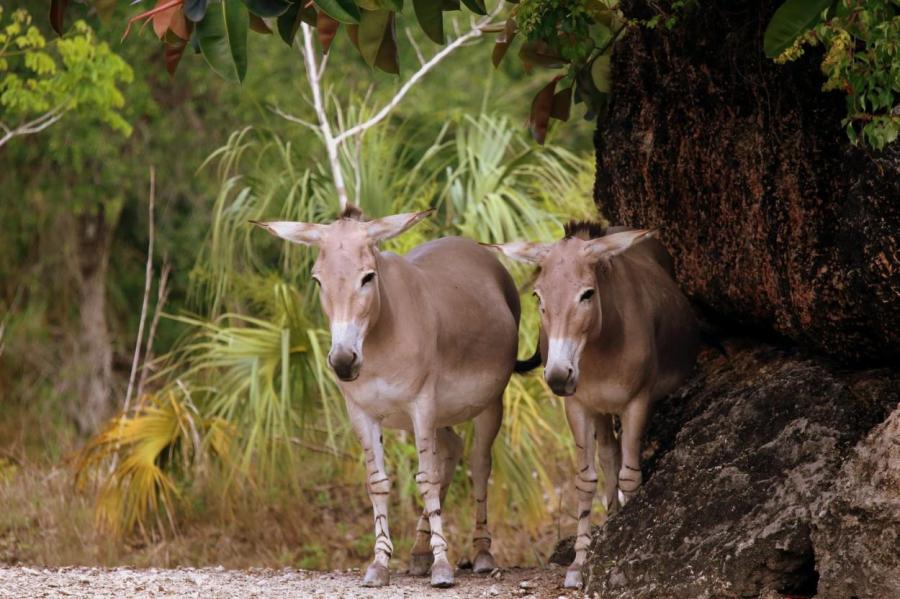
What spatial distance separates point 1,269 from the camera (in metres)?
18.5

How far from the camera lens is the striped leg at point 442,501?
7.77 m

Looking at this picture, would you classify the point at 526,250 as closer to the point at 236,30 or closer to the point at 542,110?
the point at 542,110

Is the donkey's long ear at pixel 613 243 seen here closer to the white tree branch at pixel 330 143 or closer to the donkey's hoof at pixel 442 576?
the donkey's hoof at pixel 442 576

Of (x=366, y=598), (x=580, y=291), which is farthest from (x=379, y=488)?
(x=580, y=291)

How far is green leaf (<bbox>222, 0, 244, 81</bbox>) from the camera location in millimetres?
5254

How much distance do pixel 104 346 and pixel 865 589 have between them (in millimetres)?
14088

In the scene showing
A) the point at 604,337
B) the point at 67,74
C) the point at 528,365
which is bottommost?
the point at 528,365

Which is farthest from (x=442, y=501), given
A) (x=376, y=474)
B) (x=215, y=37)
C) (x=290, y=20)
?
(x=215, y=37)

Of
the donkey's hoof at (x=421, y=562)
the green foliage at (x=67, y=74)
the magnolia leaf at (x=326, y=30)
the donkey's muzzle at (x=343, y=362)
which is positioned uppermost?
the green foliage at (x=67, y=74)

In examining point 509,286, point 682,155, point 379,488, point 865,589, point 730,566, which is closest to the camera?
point 865,589

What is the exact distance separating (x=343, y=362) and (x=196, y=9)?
6.31 ft

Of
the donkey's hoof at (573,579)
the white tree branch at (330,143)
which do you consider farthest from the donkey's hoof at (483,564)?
the white tree branch at (330,143)

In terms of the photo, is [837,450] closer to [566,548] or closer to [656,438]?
[656,438]

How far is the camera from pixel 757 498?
6.07 meters
